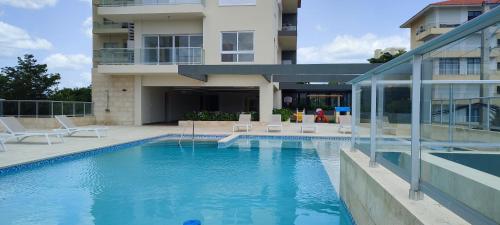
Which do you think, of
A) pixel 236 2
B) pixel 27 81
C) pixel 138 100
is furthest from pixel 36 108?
pixel 27 81

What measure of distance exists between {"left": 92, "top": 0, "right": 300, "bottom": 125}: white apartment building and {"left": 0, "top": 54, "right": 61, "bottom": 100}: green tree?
1623 centimetres

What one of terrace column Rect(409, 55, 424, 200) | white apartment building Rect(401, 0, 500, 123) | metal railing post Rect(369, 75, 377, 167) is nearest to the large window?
white apartment building Rect(401, 0, 500, 123)

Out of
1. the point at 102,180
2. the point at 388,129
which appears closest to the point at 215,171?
the point at 102,180

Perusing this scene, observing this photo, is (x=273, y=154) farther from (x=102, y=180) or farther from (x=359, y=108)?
(x=359, y=108)

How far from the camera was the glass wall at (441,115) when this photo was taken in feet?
7.97

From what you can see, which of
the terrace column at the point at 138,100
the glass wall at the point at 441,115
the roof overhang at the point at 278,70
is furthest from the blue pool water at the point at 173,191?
the terrace column at the point at 138,100

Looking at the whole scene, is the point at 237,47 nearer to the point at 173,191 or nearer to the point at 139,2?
the point at 139,2

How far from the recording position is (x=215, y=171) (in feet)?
32.1

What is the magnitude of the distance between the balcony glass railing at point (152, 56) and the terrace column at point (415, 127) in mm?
18693

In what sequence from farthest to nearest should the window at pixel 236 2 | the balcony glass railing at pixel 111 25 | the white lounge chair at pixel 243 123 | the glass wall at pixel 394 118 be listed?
the balcony glass railing at pixel 111 25 → the window at pixel 236 2 → the white lounge chair at pixel 243 123 → the glass wall at pixel 394 118

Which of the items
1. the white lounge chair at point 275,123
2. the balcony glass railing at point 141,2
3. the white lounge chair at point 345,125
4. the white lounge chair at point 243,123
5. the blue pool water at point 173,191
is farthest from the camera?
the balcony glass railing at point 141,2

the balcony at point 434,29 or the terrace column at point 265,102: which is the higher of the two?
the balcony at point 434,29

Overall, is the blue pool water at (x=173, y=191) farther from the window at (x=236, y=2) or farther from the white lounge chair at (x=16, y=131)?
the window at (x=236, y=2)

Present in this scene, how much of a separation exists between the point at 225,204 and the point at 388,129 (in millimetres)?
3241
